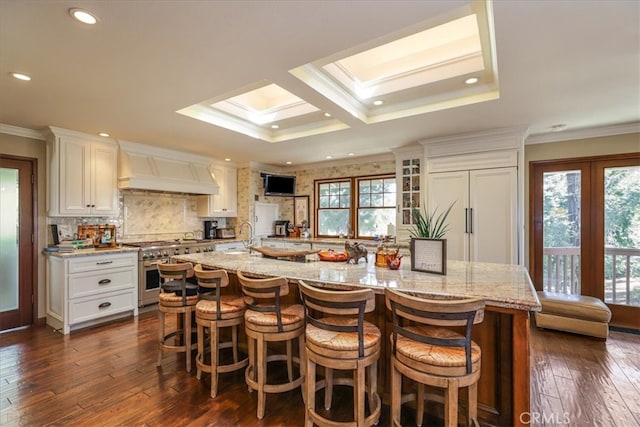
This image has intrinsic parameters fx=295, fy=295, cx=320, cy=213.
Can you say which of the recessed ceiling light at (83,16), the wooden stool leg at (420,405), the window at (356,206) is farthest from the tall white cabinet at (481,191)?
the recessed ceiling light at (83,16)

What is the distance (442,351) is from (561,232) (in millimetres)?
3780

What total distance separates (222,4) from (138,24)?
0.57 metres

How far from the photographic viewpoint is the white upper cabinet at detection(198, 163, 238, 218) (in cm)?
555

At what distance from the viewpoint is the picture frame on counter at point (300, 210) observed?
6.54 metres

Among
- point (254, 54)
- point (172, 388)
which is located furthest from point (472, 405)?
point (254, 54)

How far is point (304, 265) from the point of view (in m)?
2.60

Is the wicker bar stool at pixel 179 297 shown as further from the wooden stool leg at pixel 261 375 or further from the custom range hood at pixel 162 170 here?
the custom range hood at pixel 162 170

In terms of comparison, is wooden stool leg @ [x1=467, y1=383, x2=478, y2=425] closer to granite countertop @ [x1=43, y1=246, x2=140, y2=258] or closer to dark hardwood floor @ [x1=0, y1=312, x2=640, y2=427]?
dark hardwood floor @ [x1=0, y1=312, x2=640, y2=427]

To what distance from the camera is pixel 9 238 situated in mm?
3617

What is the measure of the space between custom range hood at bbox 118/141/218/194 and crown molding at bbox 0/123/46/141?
34.0 inches

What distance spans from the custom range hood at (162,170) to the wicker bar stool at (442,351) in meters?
4.12

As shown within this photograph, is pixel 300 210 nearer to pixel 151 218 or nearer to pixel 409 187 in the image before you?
pixel 409 187

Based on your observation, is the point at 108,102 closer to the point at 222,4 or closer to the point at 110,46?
the point at 110,46

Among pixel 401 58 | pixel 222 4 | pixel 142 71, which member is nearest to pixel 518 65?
pixel 401 58
